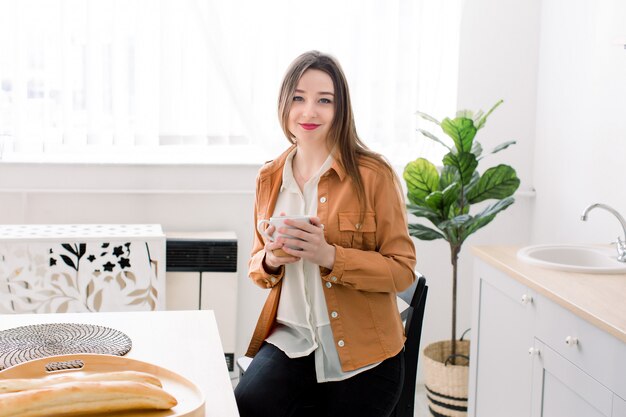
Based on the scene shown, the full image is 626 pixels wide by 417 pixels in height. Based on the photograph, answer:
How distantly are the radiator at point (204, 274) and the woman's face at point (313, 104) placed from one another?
1452mm

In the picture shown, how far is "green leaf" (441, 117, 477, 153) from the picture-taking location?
10.0 ft

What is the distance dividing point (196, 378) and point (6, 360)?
0.34 m

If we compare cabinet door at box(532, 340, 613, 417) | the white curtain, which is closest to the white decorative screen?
the white curtain

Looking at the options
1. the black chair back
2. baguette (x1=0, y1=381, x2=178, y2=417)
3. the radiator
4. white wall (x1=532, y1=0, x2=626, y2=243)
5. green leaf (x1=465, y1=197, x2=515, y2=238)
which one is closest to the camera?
baguette (x1=0, y1=381, x2=178, y2=417)

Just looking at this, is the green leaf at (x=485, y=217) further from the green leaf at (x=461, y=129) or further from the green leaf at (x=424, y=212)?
the green leaf at (x=461, y=129)

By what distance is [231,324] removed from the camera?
11.1 ft

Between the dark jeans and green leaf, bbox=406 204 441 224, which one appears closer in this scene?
the dark jeans

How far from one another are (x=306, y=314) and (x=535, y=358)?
30.7 inches

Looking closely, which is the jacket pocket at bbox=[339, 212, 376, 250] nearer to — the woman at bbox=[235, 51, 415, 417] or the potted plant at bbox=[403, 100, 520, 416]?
the woman at bbox=[235, 51, 415, 417]

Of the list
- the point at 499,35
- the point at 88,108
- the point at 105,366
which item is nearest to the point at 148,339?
the point at 105,366

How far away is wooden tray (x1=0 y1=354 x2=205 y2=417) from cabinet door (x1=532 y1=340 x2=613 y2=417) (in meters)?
1.02

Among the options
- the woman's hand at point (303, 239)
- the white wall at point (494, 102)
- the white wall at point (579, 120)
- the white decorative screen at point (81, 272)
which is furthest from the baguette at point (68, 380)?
the white wall at point (494, 102)

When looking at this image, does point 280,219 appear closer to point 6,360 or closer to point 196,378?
point 196,378

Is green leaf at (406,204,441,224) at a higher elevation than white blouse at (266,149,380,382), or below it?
higher
